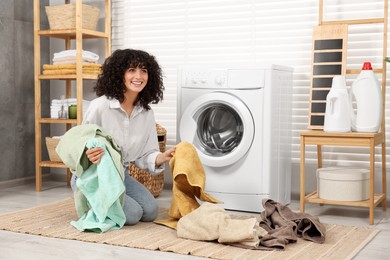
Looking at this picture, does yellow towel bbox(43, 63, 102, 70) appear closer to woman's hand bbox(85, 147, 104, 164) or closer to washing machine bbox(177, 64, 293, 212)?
washing machine bbox(177, 64, 293, 212)

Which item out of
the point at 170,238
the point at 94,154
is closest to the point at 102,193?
A: the point at 94,154

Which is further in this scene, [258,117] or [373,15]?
[373,15]

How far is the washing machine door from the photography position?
3.44m

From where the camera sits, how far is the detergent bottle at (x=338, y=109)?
330 cm

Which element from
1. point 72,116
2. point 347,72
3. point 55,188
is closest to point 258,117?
point 347,72

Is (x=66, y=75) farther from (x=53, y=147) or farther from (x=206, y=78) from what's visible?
(x=206, y=78)

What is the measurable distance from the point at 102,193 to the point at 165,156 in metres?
0.44

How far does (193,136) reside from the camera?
358 cm

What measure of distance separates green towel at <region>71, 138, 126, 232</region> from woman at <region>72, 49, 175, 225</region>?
115mm

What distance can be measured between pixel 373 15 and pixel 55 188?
8.43 feet

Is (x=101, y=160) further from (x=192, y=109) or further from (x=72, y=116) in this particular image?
(x=72, y=116)

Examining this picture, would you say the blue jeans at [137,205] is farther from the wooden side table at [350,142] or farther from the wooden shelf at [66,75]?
the wooden shelf at [66,75]

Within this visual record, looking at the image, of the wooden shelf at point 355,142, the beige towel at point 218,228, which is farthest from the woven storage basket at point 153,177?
the beige towel at point 218,228

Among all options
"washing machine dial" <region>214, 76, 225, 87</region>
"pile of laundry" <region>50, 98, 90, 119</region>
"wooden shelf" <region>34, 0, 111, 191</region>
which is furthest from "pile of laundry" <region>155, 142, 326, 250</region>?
"pile of laundry" <region>50, 98, 90, 119</region>
